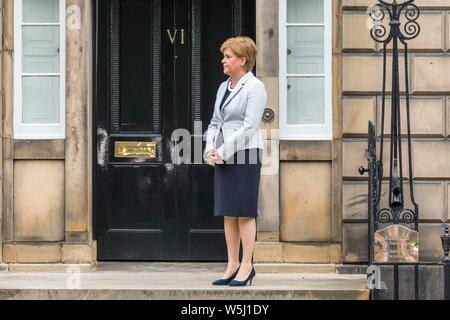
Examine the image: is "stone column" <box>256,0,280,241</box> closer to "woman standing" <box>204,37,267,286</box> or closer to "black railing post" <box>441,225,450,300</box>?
"woman standing" <box>204,37,267,286</box>

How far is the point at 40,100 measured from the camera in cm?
1173

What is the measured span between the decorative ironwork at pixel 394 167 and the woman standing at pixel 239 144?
1134mm

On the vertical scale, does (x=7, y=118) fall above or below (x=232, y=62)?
below

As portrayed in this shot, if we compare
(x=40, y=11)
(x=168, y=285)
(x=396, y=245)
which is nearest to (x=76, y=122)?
(x=40, y=11)

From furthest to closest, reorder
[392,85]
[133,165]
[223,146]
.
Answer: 1. [133,165]
2. [392,85]
3. [223,146]

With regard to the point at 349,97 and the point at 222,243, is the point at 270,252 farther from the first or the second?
the point at 349,97

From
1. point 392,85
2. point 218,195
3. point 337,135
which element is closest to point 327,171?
point 337,135

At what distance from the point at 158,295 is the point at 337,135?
264cm

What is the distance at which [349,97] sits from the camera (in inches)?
452

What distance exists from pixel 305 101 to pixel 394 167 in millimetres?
1361

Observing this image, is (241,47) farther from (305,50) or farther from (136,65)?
(136,65)

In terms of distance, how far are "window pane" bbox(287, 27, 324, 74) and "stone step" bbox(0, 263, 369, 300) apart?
206 centimetres

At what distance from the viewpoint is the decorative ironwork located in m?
10.4

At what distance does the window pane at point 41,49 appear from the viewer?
11.7 metres
